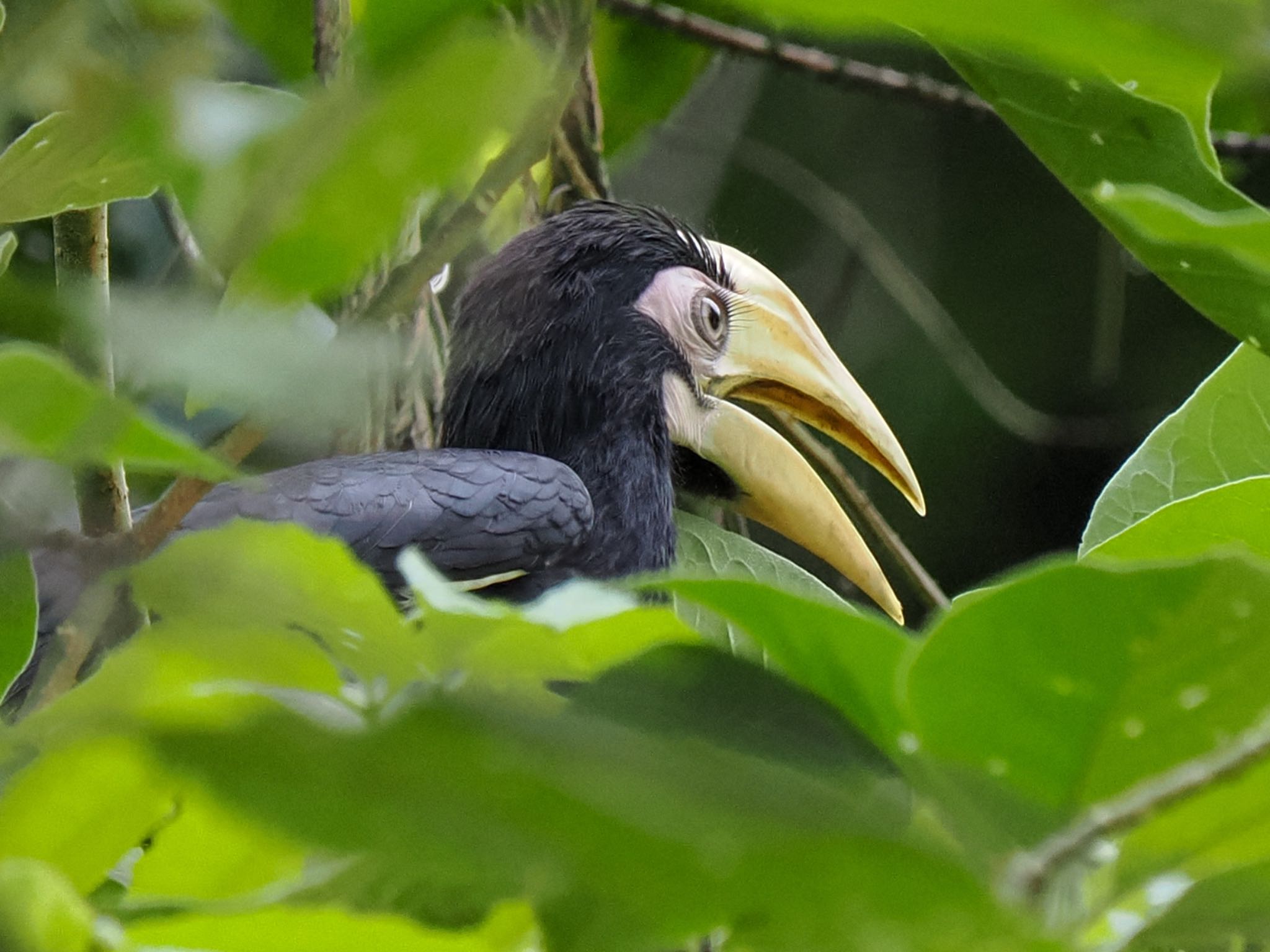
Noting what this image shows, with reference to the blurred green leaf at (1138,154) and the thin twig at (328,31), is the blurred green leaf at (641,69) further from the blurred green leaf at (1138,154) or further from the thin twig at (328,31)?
the blurred green leaf at (1138,154)

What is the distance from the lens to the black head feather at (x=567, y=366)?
1286 mm

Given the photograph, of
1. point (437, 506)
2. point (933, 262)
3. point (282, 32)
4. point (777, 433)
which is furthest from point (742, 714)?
point (933, 262)

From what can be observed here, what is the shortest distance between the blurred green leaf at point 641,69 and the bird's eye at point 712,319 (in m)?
0.21

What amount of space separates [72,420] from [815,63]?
4.29ft

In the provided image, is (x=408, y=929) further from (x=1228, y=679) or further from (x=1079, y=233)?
(x=1079, y=233)

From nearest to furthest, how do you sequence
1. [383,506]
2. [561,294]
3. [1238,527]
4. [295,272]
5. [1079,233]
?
1. [295,272]
2. [1238,527]
3. [383,506]
4. [561,294]
5. [1079,233]

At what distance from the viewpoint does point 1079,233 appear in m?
2.64

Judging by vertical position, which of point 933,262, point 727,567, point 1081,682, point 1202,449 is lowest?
point 933,262

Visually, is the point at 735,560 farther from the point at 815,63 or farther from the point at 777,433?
the point at 815,63

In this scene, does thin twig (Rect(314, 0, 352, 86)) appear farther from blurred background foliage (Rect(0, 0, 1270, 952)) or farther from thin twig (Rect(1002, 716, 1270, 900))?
thin twig (Rect(1002, 716, 1270, 900))

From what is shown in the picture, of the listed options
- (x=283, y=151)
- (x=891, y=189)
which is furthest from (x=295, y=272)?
(x=891, y=189)

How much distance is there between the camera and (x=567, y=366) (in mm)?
1303

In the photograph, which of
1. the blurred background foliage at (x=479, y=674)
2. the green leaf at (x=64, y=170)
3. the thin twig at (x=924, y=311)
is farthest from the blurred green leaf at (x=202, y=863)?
the thin twig at (x=924, y=311)

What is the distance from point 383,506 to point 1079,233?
200cm
